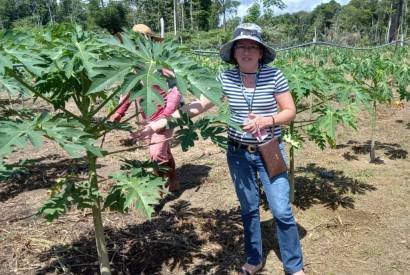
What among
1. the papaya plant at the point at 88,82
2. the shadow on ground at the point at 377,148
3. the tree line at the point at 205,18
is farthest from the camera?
the tree line at the point at 205,18

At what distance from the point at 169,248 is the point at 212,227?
19.1 inches

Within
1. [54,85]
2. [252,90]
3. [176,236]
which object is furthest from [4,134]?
[176,236]

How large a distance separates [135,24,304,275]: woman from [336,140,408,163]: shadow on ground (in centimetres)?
284

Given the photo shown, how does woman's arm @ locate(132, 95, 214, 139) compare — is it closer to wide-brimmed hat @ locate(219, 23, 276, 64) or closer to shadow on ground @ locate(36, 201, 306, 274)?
wide-brimmed hat @ locate(219, 23, 276, 64)

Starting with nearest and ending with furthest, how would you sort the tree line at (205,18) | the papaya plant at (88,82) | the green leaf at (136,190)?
the papaya plant at (88,82) → the green leaf at (136,190) → the tree line at (205,18)

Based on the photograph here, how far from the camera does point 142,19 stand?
58594 millimetres

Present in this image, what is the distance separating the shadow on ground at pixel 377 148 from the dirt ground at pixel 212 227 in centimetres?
23

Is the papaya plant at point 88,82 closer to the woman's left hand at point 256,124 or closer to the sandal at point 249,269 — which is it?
the woman's left hand at point 256,124

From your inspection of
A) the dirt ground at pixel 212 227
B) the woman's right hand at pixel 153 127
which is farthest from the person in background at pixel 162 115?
the woman's right hand at pixel 153 127

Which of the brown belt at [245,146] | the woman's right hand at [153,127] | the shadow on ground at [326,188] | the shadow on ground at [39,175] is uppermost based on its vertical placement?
the woman's right hand at [153,127]

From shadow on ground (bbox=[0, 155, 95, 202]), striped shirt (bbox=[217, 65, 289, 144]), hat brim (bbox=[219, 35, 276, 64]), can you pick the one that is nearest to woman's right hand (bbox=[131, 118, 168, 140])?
striped shirt (bbox=[217, 65, 289, 144])

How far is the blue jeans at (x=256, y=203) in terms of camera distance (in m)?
2.74

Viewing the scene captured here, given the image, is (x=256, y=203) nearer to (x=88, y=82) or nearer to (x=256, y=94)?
(x=256, y=94)

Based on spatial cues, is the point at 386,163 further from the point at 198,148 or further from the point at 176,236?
the point at 176,236
